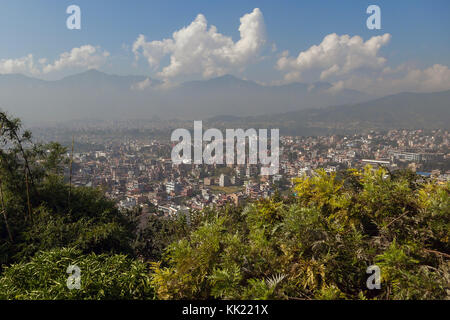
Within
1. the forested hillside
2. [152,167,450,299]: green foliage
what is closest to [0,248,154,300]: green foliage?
the forested hillside

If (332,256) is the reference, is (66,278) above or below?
below

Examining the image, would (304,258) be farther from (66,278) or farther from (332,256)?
(66,278)

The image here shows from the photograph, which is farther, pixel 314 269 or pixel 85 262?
pixel 85 262

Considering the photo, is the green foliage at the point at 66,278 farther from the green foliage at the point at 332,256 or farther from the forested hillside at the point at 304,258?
the green foliage at the point at 332,256

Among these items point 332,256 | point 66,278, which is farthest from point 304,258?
point 66,278

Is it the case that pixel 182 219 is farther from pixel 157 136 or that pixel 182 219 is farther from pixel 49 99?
pixel 49 99

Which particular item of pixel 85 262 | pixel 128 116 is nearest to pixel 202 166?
pixel 85 262

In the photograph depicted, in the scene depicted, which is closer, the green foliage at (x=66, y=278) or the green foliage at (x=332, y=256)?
the green foliage at (x=332, y=256)

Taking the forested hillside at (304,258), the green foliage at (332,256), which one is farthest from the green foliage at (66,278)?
the green foliage at (332,256)
